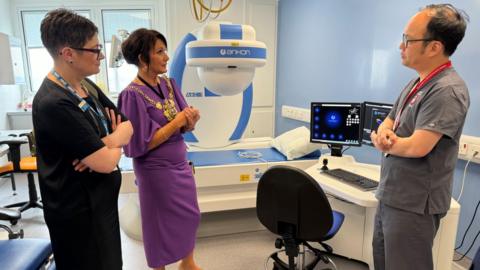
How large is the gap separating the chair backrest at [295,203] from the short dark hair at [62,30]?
3.04ft

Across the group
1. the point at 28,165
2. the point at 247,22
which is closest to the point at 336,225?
the point at 28,165

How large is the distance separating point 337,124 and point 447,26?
103 centimetres

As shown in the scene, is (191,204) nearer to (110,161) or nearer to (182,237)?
(182,237)

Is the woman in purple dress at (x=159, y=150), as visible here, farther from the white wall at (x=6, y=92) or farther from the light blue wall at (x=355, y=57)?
the white wall at (x=6, y=92)

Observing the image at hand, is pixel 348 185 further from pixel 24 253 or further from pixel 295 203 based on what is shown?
pixel 24 253

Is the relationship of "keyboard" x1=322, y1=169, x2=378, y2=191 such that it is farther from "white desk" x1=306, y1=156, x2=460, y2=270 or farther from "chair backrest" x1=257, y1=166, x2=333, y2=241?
"chair backrest" x1=257, y1=166, x2=333, y2=241

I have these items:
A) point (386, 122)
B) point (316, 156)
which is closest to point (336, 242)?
point (316, 156)

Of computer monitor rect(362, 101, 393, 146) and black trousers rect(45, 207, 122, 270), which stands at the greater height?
computer monitor rect(362, 101, 393, 146)

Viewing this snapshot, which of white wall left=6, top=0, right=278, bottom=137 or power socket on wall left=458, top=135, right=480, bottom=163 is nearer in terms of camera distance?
power socket on wall left=458, top=135, right=480, bottom=163

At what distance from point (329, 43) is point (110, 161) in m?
2.86

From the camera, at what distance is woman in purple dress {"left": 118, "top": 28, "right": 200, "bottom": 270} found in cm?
149

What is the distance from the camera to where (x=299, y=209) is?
1.48m

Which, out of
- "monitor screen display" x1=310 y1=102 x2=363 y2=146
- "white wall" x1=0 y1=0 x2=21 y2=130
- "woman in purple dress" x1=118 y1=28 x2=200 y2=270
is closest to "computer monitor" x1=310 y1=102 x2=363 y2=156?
"monitor screen display" x1=310 y1=102 x2=363 y2=146

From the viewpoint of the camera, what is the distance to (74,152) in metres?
1.01
